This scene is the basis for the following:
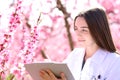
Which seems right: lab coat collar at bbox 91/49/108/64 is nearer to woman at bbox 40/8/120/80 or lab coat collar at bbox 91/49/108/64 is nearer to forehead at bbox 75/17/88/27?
woman at bbox 40/8/120/80

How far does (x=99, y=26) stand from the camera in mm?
2926

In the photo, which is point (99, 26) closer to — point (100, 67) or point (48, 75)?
point (100, 67)

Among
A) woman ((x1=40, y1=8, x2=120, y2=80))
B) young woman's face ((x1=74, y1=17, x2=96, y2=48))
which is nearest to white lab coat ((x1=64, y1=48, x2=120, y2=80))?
woman ((x1=40, y1=8, x2=120, y2=80))

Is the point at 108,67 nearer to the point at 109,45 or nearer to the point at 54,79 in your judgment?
the point at 109,45

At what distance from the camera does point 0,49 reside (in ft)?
11.5

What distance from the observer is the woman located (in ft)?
9.61

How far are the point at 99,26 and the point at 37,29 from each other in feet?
2.39

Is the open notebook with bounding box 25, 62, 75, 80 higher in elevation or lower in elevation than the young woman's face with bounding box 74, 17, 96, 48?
lower

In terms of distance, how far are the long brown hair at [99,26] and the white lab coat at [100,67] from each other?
8cm

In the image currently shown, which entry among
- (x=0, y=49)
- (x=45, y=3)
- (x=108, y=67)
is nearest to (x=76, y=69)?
(x=108, y=67)

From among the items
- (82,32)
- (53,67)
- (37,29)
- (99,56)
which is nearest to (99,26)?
(82,32)

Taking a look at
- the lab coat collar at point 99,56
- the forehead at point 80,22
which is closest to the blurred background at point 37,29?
the forehead at point 80,22

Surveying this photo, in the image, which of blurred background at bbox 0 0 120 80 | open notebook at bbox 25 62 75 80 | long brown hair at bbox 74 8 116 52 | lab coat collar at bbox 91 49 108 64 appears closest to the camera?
open notebook at bbox 25 62 75 80

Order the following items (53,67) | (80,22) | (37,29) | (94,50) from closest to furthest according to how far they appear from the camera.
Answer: (53,67) < (80,22) < (94,50) < (37,29)
